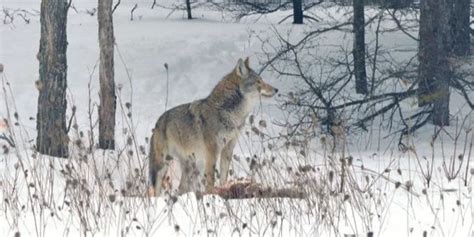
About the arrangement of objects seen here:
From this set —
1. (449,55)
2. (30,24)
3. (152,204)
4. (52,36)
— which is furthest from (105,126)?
(30,24)

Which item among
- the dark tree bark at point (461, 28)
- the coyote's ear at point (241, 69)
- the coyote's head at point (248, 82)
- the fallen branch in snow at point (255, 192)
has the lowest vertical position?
the fallen branch in snow at point (255, 192)

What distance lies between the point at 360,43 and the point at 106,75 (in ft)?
16.7

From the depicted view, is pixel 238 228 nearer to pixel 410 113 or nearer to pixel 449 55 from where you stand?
pixel 449 55

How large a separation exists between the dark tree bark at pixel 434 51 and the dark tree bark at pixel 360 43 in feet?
5.69

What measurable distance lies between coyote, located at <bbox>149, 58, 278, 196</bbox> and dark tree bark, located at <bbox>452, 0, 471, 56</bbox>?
5675 millimetres

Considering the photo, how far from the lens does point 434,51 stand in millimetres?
15359

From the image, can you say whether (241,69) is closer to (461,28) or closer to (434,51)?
(434,51)

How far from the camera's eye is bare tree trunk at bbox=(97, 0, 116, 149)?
1483 cm

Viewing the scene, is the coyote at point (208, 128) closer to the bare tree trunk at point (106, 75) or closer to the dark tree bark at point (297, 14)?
the bare tree trunk at point (106, 75)

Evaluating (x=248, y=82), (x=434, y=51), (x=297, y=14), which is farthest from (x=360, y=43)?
(x=297, y=14)

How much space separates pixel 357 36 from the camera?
1841 cm

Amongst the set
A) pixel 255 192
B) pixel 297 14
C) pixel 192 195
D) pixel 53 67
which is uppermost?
pixel 297 14

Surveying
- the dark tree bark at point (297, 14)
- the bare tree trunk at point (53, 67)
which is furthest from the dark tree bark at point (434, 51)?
the dark tree bark at point (297, 14)

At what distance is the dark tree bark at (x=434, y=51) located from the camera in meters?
15.2
